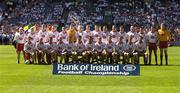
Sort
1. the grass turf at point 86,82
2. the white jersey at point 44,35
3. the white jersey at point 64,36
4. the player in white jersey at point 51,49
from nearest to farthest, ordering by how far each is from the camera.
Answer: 1. the grass turf at point 86,82
2. the player in white jersey at point 51,49
3. the white jersey at point 64,36
4. the white jersey at point 44,35

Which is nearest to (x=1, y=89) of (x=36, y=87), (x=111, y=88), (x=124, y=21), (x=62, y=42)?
(x=36, y=87)

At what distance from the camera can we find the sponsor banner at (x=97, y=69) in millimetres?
22000

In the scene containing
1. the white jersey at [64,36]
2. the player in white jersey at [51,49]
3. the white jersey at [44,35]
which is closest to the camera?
the player in white jersey at [51,49]

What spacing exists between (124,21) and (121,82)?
43.4m

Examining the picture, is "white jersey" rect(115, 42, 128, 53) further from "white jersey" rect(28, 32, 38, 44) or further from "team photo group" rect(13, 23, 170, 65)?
"white jersey" rect(28, 32, 38, 44)

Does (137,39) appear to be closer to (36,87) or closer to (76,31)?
(76,31)

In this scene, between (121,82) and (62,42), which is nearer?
(121,82)

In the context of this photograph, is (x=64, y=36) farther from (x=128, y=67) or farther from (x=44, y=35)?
(x=128, y=67)

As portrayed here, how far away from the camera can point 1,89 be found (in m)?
18.5

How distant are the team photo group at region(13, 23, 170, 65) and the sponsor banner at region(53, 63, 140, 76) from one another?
20.8ft

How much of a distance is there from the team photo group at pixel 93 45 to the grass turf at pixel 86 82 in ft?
13.1

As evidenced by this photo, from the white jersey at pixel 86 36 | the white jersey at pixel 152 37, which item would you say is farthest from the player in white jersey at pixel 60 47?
the white jersey at pixel 152 37

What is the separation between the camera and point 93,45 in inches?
1148

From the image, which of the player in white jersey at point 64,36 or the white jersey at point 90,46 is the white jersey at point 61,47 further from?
the white jersey at point 90,46
